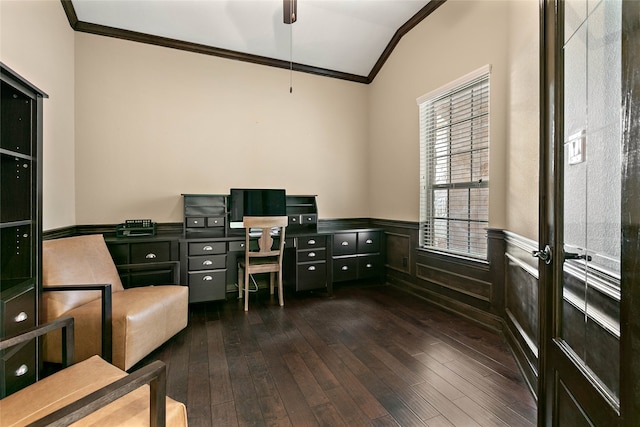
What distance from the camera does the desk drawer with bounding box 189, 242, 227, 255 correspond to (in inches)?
121

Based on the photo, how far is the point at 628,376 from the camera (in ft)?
2.28

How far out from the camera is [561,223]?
116 centimetres

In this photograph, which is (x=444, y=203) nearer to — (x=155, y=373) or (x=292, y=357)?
(x=292, y=357)

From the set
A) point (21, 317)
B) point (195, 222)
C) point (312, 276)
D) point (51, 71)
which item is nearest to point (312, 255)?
point (312, 276)

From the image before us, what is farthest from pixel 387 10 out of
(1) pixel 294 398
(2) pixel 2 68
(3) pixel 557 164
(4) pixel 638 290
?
(1) pixel 294 398

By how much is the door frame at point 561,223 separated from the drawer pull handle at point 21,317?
2.30 metres

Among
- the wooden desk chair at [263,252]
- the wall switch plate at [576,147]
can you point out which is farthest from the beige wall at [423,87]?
the wooden desk chair at [263,252]

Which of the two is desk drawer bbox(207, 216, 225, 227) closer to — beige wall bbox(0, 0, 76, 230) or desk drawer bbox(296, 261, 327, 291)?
desk drawer bbox(296, 261, 327, 291)

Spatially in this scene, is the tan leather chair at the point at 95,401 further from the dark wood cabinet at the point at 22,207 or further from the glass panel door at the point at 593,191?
the glass panel door at the point at 593,191

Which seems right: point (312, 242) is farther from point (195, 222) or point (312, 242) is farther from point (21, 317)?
point (21, 317)

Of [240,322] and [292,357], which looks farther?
[240,322]

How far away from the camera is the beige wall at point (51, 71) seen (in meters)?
2.04

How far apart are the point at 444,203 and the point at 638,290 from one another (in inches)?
105

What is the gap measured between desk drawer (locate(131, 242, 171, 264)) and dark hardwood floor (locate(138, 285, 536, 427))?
0.70m
